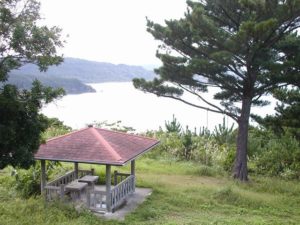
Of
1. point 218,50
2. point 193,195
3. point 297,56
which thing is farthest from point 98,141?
point 297,56

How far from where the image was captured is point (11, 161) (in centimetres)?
755

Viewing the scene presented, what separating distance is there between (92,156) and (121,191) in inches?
62.0

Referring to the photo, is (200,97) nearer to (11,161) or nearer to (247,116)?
(247,116)

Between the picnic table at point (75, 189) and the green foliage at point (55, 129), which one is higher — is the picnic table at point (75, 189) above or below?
below

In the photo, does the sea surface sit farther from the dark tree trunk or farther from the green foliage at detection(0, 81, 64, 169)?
the green foliage at detection(0, 81, 64, 169)

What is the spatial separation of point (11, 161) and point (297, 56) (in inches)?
377

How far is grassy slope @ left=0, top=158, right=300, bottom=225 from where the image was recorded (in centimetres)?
905

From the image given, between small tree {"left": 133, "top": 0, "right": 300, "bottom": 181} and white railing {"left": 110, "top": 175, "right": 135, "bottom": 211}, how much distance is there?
14.8 feet

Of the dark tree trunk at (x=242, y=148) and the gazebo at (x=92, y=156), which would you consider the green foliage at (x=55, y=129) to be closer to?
the gazebo at (x=92, y=156)

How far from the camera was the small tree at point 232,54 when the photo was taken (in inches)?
492

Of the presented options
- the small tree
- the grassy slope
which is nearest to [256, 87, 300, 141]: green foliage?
the small tree

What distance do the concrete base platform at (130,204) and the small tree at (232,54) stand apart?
4.05m

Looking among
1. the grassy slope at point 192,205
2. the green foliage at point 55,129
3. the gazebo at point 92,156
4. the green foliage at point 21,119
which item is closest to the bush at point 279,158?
the grassy slope at point 192,205

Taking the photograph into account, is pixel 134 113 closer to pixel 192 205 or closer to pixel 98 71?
pixel 192 205
